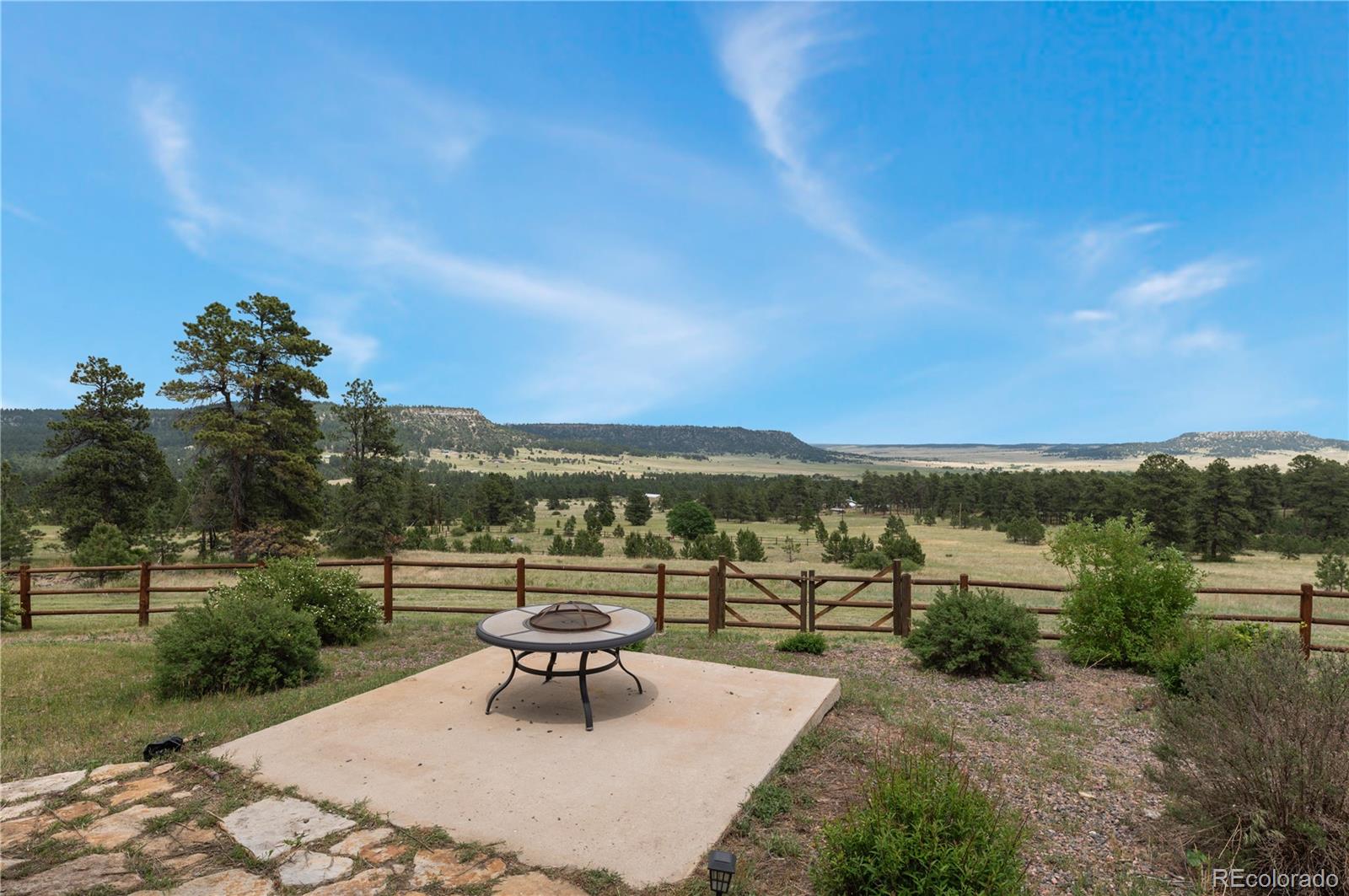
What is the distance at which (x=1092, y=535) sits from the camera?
941 cm

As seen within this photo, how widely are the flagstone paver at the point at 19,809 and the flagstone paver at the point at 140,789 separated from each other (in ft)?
1.33

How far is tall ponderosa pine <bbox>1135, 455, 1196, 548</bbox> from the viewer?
186 feet

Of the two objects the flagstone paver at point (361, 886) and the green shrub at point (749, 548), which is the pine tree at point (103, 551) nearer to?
the flagstone paver at point (361, 886)

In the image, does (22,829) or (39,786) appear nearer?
(22,829)

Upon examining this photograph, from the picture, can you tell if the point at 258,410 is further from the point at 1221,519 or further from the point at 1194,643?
the point at 1221,519

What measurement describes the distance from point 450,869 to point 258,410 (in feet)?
102

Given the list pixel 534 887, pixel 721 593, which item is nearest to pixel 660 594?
pixel 721 593

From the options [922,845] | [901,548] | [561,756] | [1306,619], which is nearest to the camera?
[922,845]

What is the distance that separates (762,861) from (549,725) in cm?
245

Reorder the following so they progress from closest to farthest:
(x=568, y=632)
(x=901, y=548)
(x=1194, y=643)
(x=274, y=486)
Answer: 1. (x=568, y=632)
2. (x=1194, y=643)
3. (x=274, y=486)
4. (x=901, y=548)

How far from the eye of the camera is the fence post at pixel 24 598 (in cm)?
1188

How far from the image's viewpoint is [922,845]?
9.86 feet

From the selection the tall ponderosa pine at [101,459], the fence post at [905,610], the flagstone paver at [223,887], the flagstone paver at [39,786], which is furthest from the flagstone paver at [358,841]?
the tall ponderosa pine at [101,459]

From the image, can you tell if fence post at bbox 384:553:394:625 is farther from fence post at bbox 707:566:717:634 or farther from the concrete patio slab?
fence post at bbox 707:566:717:634
